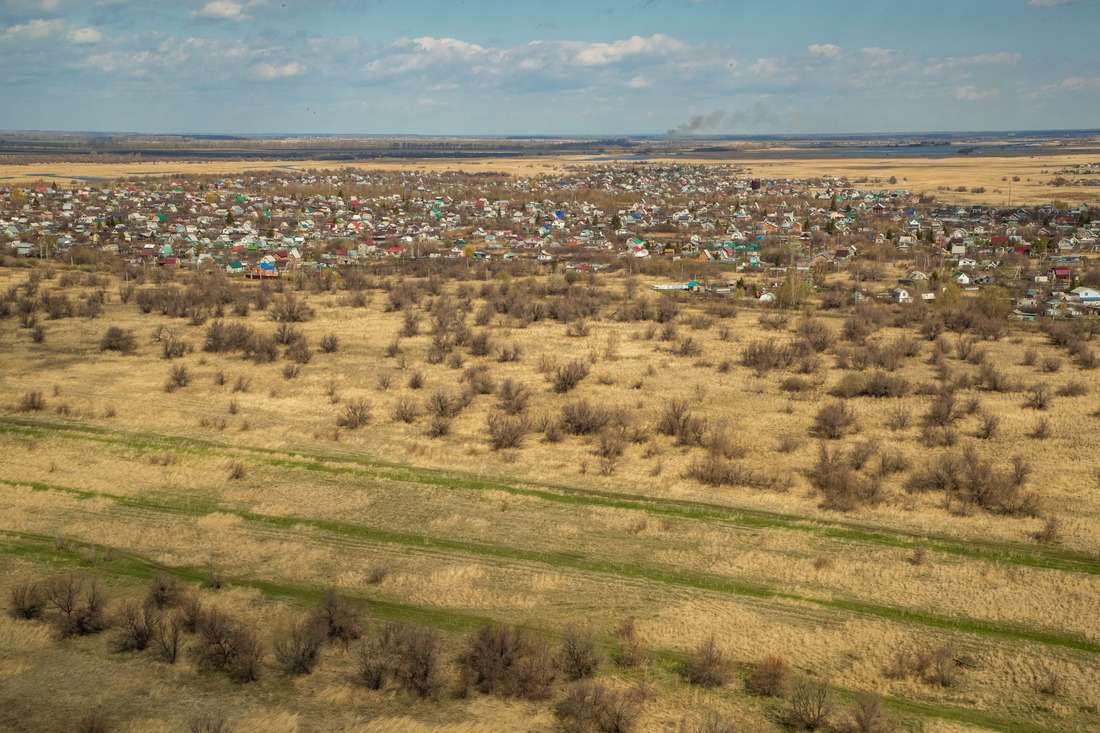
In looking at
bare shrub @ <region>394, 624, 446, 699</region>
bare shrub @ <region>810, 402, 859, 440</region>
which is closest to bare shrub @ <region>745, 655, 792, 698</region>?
bare shrub @ <region>394, 624, 446, 699</region>

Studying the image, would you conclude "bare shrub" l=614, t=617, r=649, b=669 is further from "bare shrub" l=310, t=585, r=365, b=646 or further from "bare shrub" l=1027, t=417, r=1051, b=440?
"bare shrub" l=1027, t=417, r=1051, b=440

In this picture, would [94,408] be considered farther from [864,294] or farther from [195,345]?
[864,294]

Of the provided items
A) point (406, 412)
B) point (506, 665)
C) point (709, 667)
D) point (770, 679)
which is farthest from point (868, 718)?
point (406, 412)

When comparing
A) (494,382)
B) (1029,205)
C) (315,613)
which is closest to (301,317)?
(494,382)

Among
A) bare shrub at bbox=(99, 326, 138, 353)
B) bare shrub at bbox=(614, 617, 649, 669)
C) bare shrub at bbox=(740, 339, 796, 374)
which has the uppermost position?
bare shrub at bbox=(99, 326, 138, 353)

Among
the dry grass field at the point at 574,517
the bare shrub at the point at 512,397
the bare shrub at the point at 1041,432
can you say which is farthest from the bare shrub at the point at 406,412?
the bare shrub at the point at 1041,432

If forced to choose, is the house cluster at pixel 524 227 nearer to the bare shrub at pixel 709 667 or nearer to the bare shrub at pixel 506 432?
the bare shrub at pixel 506 432

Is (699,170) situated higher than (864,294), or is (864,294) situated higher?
(699,170)
